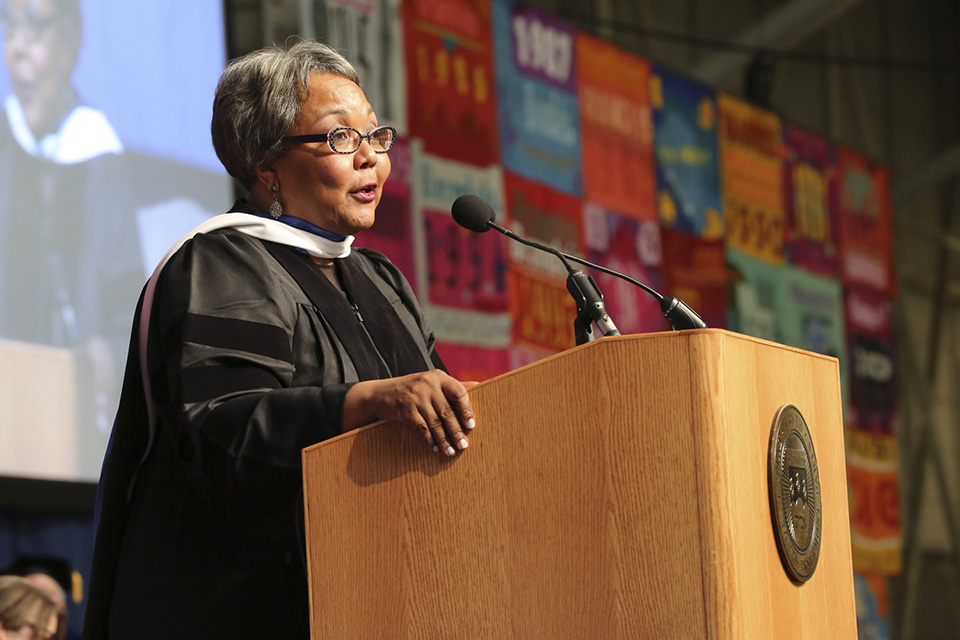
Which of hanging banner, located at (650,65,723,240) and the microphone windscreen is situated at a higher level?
hanging banner, located at (650,65,723,240)

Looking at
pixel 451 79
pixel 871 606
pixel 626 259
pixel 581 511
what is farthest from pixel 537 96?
pixel 581 511

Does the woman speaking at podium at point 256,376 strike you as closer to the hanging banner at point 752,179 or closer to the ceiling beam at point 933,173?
the hanging banner at point 752,179

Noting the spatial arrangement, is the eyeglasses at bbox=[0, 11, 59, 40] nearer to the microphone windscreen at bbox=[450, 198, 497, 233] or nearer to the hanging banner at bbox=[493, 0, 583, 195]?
the hanging banner at bbox=[493, 0, 583, 195]

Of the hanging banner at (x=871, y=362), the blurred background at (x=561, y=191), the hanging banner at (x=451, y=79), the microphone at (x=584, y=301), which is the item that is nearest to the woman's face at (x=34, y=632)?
the blurred background at (x=561, y=191)

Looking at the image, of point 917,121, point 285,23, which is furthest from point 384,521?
point 917,121

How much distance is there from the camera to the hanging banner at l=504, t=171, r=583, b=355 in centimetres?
486

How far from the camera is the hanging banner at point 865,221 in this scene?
696 centimetres

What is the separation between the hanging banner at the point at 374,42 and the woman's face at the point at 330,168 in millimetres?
2489

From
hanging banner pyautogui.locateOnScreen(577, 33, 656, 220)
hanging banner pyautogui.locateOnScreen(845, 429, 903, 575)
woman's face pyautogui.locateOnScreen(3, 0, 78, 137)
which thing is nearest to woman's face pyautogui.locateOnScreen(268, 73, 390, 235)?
woman's face pyautogui.locateOnScreen(3, 0, 78, 137)

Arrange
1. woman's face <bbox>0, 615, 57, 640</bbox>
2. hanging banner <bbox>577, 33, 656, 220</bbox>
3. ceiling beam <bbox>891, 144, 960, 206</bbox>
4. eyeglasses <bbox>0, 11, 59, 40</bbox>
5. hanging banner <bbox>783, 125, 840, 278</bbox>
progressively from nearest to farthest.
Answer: woman's face <bbox>0, 615, 57, 640</bbox> → eyeglasses <bbox>0, 11, 59, 40</bbox> → hanging banner <bbox>577, 33, 656, 220</bbox> → hanging banner <bbox>783, 125, 840, 278</bbox> → ceiling beam <bbox>891, 144, 960, 206</bbox>

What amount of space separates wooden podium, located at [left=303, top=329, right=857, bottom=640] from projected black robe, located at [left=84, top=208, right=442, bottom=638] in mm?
92

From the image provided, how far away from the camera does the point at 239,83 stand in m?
1.77

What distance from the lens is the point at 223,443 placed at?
144 cm

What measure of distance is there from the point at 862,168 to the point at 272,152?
19.8ft
